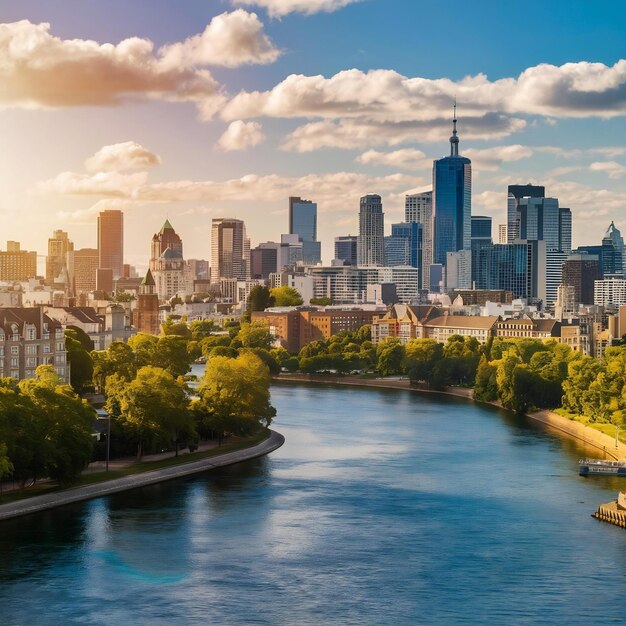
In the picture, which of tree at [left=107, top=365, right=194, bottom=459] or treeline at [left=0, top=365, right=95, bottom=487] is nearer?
treeline at [left=0, top=365, right=95, bottom=487]

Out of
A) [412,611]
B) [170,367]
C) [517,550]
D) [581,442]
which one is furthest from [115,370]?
[412,611]

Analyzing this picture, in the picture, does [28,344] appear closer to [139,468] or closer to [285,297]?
[139,468]

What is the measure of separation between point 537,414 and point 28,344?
32872 millimetres

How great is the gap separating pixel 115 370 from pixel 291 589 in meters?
43.8

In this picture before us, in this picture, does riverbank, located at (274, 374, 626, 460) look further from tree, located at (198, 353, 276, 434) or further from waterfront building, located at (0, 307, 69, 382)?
waterfront building, located at (0, 307, 69, 382)

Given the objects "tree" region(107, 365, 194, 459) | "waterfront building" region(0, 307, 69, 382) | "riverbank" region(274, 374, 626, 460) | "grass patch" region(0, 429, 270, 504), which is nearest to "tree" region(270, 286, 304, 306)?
"riverbank" region(274, 374, 626, 460)

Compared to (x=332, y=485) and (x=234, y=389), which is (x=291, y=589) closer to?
(x=332, y=485)

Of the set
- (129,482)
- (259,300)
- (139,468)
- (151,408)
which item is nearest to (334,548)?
(129,482)

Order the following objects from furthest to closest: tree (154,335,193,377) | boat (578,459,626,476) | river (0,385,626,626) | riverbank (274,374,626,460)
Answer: tree (154,335,193,377), riverbank (274,374,626,460), boat (578,459,626,476), river (0,385,626,626)

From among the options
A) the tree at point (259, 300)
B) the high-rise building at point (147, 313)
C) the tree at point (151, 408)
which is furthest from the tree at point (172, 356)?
the tree at point (259, 300)

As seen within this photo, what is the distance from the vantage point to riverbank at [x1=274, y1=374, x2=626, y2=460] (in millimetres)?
68188

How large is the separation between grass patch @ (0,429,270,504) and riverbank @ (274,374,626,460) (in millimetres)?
17369

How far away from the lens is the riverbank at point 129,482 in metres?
47.6

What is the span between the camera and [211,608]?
36188 mm
